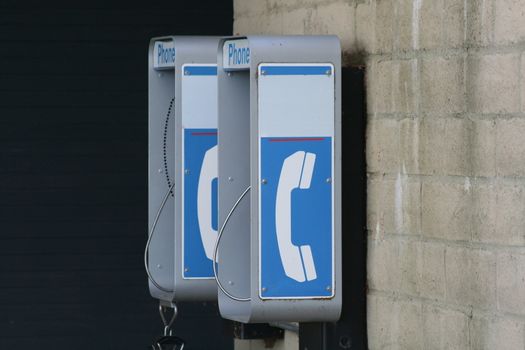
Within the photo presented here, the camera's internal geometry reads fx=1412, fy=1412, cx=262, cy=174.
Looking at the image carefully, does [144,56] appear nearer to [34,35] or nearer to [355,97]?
[34,35]

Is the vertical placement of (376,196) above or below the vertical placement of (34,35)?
below

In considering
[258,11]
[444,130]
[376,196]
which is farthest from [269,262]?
[258,11]

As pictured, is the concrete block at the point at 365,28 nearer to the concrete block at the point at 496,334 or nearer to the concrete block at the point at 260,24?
the concrete block at the point at 260,24

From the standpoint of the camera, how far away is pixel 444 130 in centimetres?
477

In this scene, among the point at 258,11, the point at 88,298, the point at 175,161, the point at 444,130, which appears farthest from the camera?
the point at 88,298

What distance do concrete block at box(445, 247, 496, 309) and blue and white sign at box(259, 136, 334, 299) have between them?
560 mm

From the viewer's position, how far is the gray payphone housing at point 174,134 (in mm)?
5844

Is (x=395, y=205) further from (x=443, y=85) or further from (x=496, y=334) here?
(x=496, y=334)

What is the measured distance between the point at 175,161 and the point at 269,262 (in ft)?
3.20

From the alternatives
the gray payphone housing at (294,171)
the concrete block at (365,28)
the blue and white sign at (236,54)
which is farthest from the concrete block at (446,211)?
the blue and white sign at (236,54)

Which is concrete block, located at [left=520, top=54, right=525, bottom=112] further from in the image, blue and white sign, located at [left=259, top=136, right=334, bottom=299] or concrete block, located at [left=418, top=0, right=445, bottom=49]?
blue and white sign, located at [left=259, top=136, right=334, bottom=299]

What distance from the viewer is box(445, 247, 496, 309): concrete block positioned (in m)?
4.51

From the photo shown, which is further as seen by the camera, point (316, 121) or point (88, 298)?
point (88, 298)

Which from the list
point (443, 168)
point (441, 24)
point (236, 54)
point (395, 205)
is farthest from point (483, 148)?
point (236, 54)
